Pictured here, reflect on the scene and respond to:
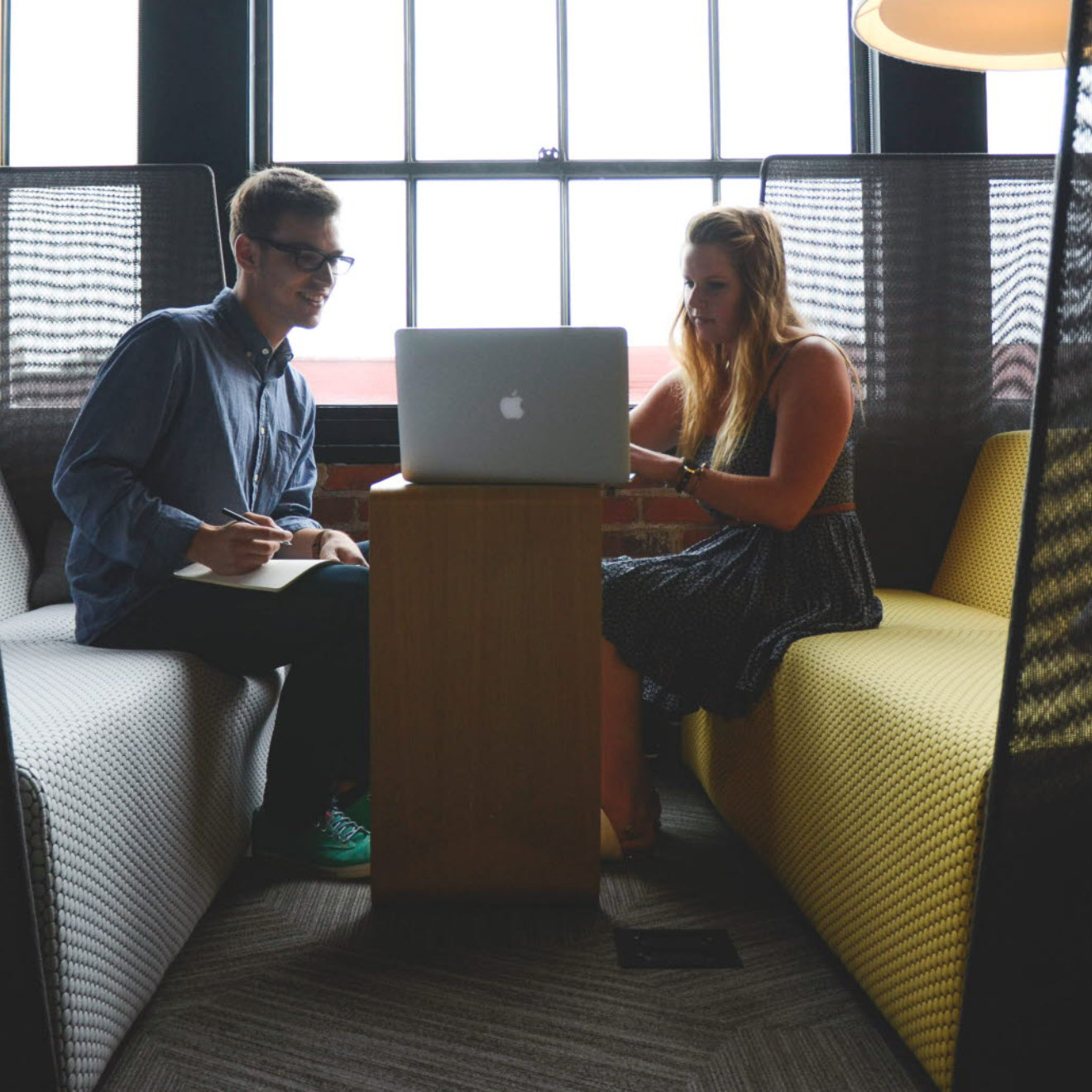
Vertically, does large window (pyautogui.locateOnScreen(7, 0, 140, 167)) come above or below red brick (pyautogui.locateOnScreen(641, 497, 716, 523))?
above

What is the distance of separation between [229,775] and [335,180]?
1633 millimetres

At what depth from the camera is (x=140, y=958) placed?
132cm

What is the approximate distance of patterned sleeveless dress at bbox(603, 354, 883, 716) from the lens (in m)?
1.90

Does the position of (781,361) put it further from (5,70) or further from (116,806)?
(5,70)

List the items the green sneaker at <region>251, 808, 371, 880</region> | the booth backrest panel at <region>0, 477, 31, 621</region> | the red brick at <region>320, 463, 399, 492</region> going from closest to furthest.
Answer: the green sneaker at <region>251, 808, 371, 880</region> → the booth backrest panel at <region>0, 477, 31, 621</region> → the red brick at <region>320, 463, 399, 492</region>

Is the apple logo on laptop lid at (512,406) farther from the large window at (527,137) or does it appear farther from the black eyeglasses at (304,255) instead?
the large window at (527,137)

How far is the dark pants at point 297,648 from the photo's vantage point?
176 centimetres

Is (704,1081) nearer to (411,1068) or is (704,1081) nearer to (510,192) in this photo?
(411,1068)

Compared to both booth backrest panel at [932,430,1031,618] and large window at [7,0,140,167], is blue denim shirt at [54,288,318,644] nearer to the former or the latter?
large window at [7,0,140,167]

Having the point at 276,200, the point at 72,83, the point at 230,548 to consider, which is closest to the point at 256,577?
the point at 230,548

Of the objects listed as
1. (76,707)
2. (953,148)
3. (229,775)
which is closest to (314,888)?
(229,775)

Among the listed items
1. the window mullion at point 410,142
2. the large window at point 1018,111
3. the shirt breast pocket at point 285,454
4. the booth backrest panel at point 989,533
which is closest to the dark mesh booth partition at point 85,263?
the window mullion at point 410,142

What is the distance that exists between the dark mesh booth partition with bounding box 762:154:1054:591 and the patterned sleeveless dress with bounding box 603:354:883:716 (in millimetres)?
527

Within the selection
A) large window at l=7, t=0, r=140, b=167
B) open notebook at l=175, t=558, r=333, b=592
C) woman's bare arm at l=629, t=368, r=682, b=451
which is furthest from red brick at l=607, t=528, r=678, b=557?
large window at l=7, t=0, r=140, b=167
